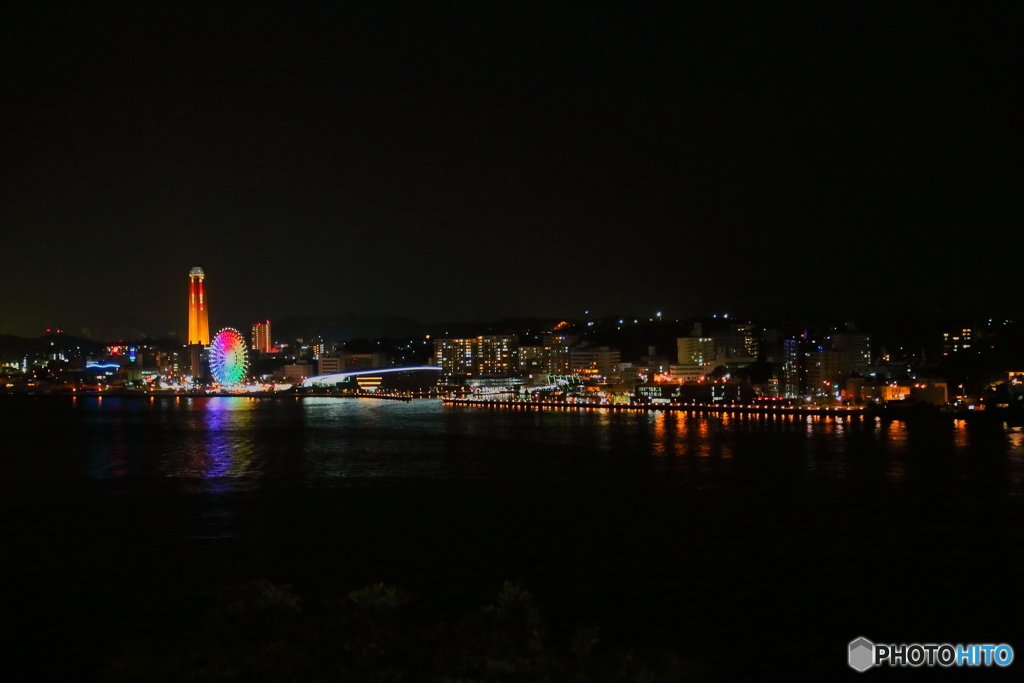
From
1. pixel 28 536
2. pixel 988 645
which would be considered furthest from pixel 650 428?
pixel 988 645

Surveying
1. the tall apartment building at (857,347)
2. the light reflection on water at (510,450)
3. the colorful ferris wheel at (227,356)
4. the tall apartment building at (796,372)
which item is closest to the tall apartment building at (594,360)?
the tall apartment building at (857,347)

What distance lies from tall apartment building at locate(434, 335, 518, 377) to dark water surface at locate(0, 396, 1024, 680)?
32.9 meters

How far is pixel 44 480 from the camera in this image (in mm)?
11023

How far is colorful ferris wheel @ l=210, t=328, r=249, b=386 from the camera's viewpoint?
39.2 meters

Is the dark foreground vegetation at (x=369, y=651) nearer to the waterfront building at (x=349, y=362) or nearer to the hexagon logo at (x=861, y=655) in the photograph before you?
the hexagon logo at (x=861, y=655)

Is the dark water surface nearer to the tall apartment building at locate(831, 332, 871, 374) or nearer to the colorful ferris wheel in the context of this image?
the tall apartment building at locate(831, 332, 871, 374)

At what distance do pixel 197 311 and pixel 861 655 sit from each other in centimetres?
4641

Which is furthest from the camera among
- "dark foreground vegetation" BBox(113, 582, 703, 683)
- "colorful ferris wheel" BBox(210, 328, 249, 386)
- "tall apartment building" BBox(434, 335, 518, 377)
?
"tall apartment building" BBox(434, 335, 518, 377)

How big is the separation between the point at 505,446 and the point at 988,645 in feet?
37.3

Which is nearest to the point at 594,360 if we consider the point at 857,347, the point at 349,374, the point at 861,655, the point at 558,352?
the point at 558,352

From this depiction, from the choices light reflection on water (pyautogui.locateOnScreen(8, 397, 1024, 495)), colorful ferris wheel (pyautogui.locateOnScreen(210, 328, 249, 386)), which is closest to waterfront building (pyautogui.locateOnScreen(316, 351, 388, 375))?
colorful ferris wheel (pyautogui.locateOnScreen(210, 328, 249, 386))

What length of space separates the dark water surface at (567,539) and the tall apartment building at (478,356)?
32.9m

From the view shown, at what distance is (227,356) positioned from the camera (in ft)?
129

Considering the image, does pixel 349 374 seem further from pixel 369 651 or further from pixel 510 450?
pixel 369 651
